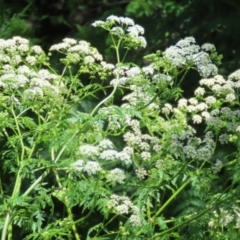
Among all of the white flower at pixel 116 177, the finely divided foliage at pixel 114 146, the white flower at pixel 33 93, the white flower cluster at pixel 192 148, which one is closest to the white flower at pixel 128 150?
the finely divided foliage at pixel 114 146

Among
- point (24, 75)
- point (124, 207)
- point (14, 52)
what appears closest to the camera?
point (124, 207)

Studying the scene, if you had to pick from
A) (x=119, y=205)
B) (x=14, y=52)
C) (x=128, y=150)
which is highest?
(x=14, y=52)

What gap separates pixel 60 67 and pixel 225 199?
2.57m

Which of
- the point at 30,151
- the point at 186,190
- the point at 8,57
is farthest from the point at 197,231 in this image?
the point at 186,190

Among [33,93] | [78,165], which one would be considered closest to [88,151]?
[78,165]

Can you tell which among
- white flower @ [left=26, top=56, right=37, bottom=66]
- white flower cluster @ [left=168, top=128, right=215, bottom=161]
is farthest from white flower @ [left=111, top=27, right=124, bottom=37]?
white flower cluster @ [left=168, top=128, right=215, bottom=161]

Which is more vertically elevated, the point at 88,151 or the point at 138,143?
the point at 88,151

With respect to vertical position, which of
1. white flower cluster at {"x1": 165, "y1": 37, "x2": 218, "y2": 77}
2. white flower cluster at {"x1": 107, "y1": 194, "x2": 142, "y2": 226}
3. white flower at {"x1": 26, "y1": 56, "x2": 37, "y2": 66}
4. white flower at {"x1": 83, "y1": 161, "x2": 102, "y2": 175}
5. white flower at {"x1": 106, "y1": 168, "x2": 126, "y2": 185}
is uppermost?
white flower cluster at {"x1": 165, "y1": 37, "x2": 218, "y2": 77}

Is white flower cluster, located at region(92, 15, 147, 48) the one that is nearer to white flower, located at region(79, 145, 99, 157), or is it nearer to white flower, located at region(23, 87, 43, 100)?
white flower, located at region(23, 87, 43, 100)

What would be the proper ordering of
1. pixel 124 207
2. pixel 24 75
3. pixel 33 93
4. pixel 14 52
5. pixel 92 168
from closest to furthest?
pixel 92 168
pixel 124 207
pixel 33 93
pixel 24 75
pixel 14 52

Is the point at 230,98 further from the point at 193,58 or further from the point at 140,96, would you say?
the point at 140,96

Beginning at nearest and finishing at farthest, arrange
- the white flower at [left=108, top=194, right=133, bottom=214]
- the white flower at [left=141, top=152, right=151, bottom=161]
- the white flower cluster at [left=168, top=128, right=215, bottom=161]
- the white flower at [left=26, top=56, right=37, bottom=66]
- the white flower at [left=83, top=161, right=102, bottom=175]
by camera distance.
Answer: the white flower at [left=83, top=161, right=102, bottom=175] < the white flower at [left=108, top=194, right=133, bottom=214] < the white flower cluster at [left=168, top=128, right=215, bottom=161] < the white flower at [left=141, top=152, right=151, bottom=161] < the white flower at [left=26, top=56, right=37, bottom=66]

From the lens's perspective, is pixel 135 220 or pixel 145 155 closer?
pixel 135 220

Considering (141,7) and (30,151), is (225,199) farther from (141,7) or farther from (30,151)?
(141,7)
